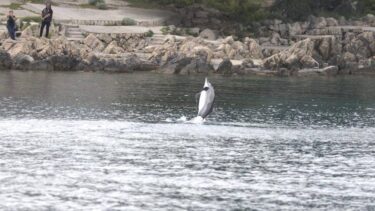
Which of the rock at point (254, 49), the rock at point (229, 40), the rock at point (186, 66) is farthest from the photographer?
the rock at point (254, 49)

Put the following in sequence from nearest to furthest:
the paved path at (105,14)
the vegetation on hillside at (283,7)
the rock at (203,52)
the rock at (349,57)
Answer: the rock at (203,52) → the paved path at (105,14) → the rock at (349,57) → the vegetation on hillside at (283,7)

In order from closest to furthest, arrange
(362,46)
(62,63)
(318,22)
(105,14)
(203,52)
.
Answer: (62,63), (203,52), (105,14), (362,46), (318,22)

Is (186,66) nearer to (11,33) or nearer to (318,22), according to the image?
(11,33)

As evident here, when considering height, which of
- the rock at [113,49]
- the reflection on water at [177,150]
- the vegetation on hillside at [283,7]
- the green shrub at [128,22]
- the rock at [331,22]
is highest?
the vegetation on hillside at [283,7]

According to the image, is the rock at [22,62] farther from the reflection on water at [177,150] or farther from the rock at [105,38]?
the reflection on water at [177,150]

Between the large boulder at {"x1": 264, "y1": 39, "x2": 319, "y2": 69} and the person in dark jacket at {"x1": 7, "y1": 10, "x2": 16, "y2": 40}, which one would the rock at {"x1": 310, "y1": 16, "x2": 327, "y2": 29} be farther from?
the person in dark jacket at {"x1": 7, "y1": 10, "x2": 16, "y2": 40}

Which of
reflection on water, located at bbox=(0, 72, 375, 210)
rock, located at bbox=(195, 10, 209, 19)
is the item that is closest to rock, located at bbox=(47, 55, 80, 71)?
reflection on water, located at bbox=(0, 72, 375, 210)

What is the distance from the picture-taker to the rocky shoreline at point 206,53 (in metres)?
71.8

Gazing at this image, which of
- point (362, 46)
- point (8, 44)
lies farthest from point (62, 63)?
point (362, 46)

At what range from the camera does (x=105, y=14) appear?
85938 millimetres

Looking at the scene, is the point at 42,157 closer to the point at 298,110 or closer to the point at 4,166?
the point at 4,166

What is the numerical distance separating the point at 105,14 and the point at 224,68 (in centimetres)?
1602

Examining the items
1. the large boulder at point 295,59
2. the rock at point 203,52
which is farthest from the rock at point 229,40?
the large boulder at point 295,59

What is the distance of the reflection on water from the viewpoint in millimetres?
29078
